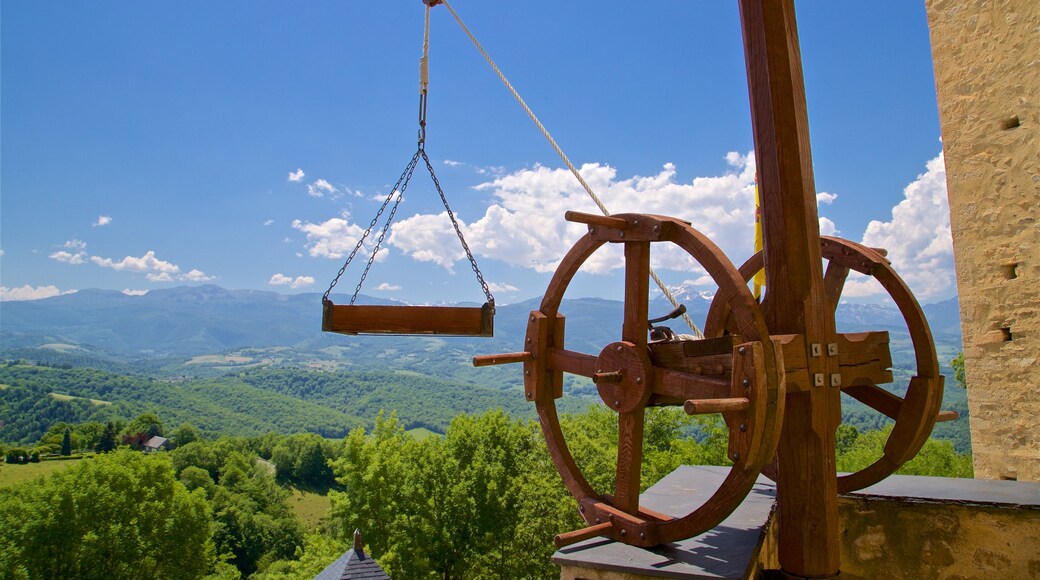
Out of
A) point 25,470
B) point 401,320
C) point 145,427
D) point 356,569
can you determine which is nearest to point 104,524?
point 356,569

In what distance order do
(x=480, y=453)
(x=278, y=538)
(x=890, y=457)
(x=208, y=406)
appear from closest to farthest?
1. (x=890, y=457)
2. (x=480, y=453)
3. (x=278, y=538)
4. (x=208, y=406)

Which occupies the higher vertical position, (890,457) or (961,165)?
(961,165)

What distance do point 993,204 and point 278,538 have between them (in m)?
44.7

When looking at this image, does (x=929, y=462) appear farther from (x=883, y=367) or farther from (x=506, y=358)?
(x=506, y=358)

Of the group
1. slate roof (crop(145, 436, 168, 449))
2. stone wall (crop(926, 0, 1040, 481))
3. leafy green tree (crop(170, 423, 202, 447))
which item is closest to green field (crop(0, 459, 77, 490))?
leafy green tree (crop(170, 423, 202, 447))

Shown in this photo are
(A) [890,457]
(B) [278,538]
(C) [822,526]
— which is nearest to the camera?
(C) [822,526]

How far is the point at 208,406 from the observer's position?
112000 millimetres

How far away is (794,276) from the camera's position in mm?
2285

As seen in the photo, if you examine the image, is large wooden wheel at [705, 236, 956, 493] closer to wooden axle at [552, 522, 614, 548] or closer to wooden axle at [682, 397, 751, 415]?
wooden axle at [682, 397, 751, 415]

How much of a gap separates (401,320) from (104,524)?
849 inches

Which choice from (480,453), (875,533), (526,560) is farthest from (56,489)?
(875,533)

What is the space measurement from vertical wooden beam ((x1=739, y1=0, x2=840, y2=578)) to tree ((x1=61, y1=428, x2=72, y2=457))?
2504 inches

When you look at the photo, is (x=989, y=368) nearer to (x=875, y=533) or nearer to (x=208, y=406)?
(x=875, y=533)

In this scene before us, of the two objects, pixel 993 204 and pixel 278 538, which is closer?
pixel 993 204
